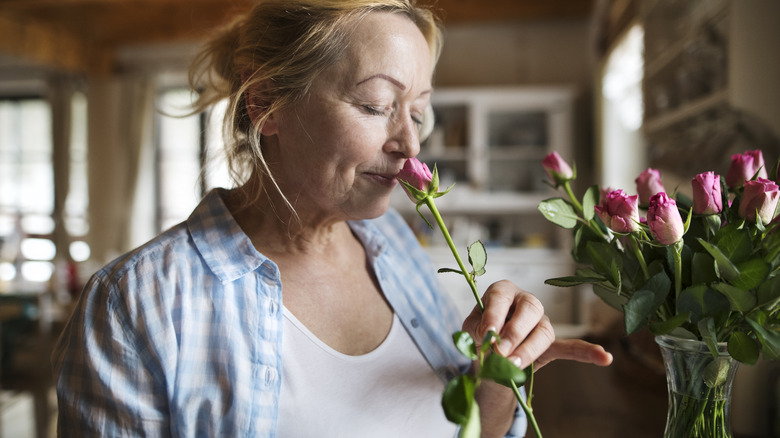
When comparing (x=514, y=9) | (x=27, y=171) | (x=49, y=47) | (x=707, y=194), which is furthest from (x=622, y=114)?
(x=27, y=171)

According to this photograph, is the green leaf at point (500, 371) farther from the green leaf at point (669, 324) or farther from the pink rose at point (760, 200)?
the pink rose at point (760, 200)

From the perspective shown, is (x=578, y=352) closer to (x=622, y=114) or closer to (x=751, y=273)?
(x=751, y=273)

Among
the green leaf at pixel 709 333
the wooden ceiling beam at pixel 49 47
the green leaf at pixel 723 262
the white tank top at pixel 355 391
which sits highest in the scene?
the wooden ceiling beam at pixel 49 47

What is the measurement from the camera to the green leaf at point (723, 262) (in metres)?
0.52

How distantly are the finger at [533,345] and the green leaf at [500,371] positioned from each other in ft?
0.36

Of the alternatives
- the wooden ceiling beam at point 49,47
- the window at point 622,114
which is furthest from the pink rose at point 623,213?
the wooden ceiling beam at point 49,47

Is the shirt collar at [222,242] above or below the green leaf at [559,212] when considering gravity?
below

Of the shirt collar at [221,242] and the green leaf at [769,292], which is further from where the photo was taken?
the shirt collar at [221,242]

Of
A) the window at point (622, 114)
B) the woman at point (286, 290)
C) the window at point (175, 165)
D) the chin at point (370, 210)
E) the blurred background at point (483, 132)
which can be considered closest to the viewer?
the woman at point (286, 290)

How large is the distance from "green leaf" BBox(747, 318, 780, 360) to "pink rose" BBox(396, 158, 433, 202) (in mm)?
347

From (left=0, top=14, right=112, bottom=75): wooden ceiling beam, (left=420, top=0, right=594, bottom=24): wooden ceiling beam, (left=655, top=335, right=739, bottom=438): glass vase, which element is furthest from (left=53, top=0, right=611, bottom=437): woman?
(left=0, top=14, right=112, bottom=75): wooden ceiling beam

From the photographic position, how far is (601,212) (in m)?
0.57

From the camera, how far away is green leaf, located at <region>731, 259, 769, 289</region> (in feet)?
1.71

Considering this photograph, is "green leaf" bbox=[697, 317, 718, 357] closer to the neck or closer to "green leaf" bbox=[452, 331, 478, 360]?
"green leaf" bbox=[452, 331, 478, 360]
